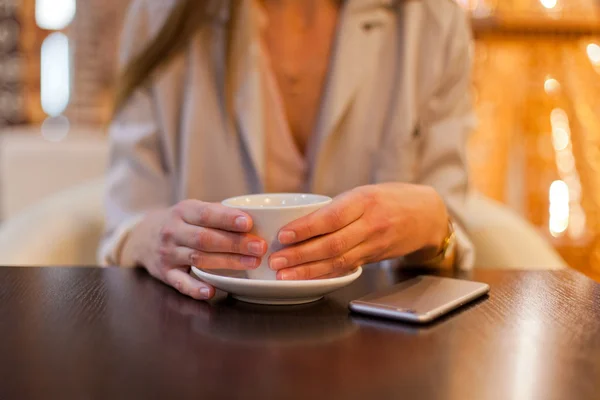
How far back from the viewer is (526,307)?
1.67ft

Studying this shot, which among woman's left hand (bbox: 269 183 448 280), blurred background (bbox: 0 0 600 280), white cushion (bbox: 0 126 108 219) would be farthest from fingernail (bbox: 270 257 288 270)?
white cushion (bbox: 0 126 108 219)

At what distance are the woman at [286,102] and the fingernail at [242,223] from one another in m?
0.50

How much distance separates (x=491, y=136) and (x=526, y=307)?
4.21ft

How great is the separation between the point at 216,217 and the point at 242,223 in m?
0.03

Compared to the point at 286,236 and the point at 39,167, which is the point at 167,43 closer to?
the point at 286,236

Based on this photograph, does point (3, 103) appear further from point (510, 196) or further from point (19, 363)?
point (19, 363)

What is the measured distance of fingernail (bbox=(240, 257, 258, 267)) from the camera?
1.71 ft

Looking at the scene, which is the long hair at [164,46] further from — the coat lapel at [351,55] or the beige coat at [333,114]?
the coat lapel at [351,55]

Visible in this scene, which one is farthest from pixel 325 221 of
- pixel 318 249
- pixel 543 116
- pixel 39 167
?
pixel 39 167

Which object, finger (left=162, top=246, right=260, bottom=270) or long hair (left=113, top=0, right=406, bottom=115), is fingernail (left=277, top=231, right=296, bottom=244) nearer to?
finger (left=162, top=246, right=260, bottom=270)

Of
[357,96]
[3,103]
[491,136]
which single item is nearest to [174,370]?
[357,96]

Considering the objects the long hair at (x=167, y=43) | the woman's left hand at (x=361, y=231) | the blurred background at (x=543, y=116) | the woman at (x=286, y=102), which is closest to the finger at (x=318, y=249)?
the woman's left hand at (x=361, y=231)

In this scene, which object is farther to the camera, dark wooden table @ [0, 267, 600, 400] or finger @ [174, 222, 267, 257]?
finger @ [174, 222, 267, 257]

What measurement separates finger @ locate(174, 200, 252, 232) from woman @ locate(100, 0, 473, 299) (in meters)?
0.41
